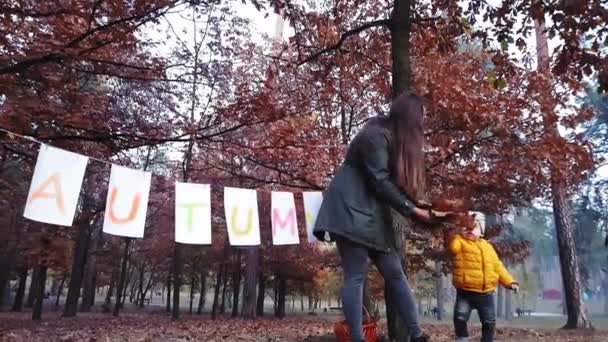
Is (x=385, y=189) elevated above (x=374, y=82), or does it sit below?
below

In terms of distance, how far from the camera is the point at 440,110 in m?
7.59

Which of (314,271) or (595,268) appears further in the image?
(595,268)

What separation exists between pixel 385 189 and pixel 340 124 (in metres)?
7.13

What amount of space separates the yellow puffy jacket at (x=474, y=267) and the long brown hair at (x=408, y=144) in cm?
208

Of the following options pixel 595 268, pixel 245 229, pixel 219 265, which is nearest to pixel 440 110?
pixel 245 229

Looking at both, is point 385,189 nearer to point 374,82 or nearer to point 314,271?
point 374,82

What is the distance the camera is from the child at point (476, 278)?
15.9 feet

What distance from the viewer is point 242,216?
638 cm

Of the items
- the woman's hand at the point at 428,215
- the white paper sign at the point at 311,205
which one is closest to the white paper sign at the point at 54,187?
the white paper sign at the point at 311,205

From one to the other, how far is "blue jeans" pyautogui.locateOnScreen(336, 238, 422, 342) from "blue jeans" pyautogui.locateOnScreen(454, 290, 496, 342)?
227 cm

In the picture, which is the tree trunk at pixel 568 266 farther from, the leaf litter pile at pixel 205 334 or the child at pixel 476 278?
the child at pixel 476 278

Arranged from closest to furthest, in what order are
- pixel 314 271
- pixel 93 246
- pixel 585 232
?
1. pixel 314 271
2. pixel 93 246
3. pixel 585 232

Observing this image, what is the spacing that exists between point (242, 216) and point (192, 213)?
0.68 meters

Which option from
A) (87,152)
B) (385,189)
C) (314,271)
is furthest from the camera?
(314,271)
